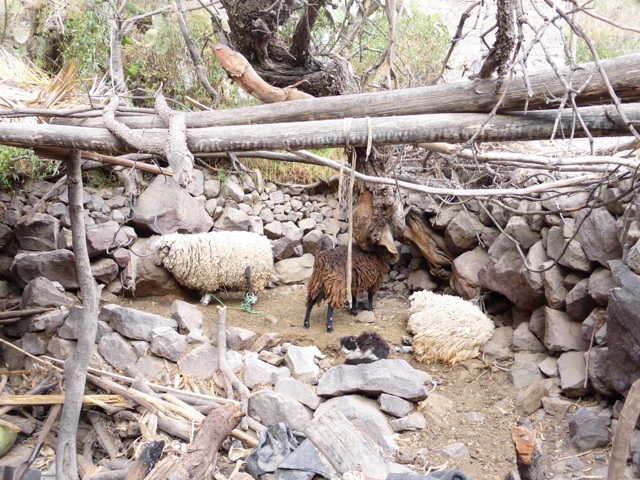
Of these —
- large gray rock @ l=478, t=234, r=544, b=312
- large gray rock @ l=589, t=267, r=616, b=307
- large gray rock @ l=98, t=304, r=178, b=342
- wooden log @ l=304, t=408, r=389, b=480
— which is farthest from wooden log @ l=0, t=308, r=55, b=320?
large gray rock @ l=589, t=267, r=616, b=307

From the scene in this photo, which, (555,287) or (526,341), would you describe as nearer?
(555,287)

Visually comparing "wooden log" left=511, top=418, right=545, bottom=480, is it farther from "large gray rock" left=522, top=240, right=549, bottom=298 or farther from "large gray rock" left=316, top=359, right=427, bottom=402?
"large gray rock" left=522, top=240, right=549, bottom=298

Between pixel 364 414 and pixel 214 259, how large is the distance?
272 centimetres

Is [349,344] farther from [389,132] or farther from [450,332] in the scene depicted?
[389,132]

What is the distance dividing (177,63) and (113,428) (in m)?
5.58

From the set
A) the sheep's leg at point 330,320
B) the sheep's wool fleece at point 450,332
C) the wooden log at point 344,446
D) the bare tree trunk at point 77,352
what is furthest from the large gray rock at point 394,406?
the bare tree trunk at point 77,352

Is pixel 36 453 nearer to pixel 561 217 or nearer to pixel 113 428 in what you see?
pixel 113 428

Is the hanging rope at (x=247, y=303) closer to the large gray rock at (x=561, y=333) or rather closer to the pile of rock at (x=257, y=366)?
the pile of rock at (x=257, y=366)

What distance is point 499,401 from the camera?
16.5ft

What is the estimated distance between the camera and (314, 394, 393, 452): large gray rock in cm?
441

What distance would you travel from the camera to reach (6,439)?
Result: 4.33 m

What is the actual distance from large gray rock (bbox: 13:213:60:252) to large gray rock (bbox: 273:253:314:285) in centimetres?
278

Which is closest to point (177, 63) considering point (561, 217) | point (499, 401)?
Result: point (561, 217)

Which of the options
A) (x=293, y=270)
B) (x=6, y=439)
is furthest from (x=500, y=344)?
(x=6, y=439)
